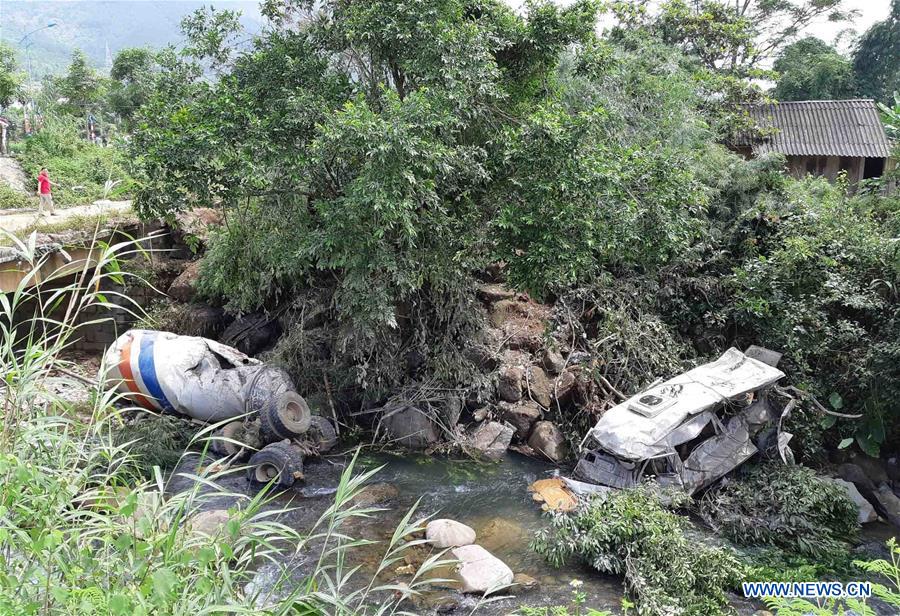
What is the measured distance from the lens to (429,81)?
9406 mm

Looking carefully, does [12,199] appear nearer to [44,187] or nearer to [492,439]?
[44,187]

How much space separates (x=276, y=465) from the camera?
870cm

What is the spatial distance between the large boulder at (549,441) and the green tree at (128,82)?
2453cm

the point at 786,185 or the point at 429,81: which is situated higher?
the point at 429,81

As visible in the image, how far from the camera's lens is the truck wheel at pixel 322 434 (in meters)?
9.98

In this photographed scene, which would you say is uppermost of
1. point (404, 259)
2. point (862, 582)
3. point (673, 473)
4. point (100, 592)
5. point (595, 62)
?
point (595, 62)

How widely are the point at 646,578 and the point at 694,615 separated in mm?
584

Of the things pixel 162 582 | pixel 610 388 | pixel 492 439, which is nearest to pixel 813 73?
pixel 610 388

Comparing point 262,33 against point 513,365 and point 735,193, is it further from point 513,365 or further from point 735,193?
point 735,193

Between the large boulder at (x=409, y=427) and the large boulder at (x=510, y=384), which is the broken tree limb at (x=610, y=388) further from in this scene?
the large boulder at (x=409, y=427)

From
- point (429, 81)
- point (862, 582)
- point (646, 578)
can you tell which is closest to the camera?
point (646, 578)

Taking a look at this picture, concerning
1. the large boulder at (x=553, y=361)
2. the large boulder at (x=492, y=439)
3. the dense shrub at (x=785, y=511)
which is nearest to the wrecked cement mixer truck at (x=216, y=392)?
the large boulder at (x=492, y=439)

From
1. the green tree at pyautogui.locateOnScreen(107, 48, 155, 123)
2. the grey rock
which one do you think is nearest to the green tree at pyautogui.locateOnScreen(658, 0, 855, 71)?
the grey rock

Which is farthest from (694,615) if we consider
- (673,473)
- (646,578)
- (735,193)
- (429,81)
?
(735,193)
